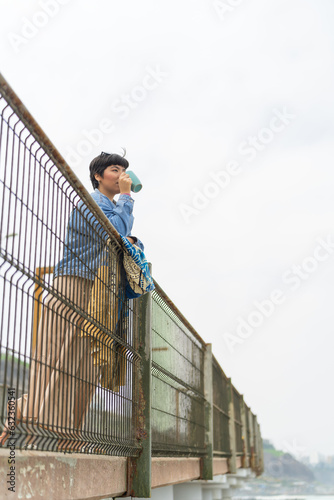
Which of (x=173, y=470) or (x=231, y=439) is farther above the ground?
(x=231, y=439)

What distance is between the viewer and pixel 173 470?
5668mm

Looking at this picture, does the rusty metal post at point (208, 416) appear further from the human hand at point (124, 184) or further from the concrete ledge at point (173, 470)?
the human hand at point (124, 184)

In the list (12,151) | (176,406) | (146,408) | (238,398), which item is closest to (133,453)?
(146,408)

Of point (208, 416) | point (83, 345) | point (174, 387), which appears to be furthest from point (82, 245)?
point (208, 416)

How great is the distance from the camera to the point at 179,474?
598 cm

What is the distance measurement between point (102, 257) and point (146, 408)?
4.29ft

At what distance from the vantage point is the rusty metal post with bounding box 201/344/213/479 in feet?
24.9

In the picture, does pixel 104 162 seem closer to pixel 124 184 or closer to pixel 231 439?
pixel 124 184

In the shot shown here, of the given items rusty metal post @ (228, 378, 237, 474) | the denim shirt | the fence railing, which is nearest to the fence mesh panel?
the fence railing

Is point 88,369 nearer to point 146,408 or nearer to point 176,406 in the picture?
point 146,408

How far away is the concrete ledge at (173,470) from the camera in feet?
16.2

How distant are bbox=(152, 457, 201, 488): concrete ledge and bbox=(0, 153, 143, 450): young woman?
1.45 m

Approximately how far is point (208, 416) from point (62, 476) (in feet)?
17.3

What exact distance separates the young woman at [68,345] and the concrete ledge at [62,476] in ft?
0.41
